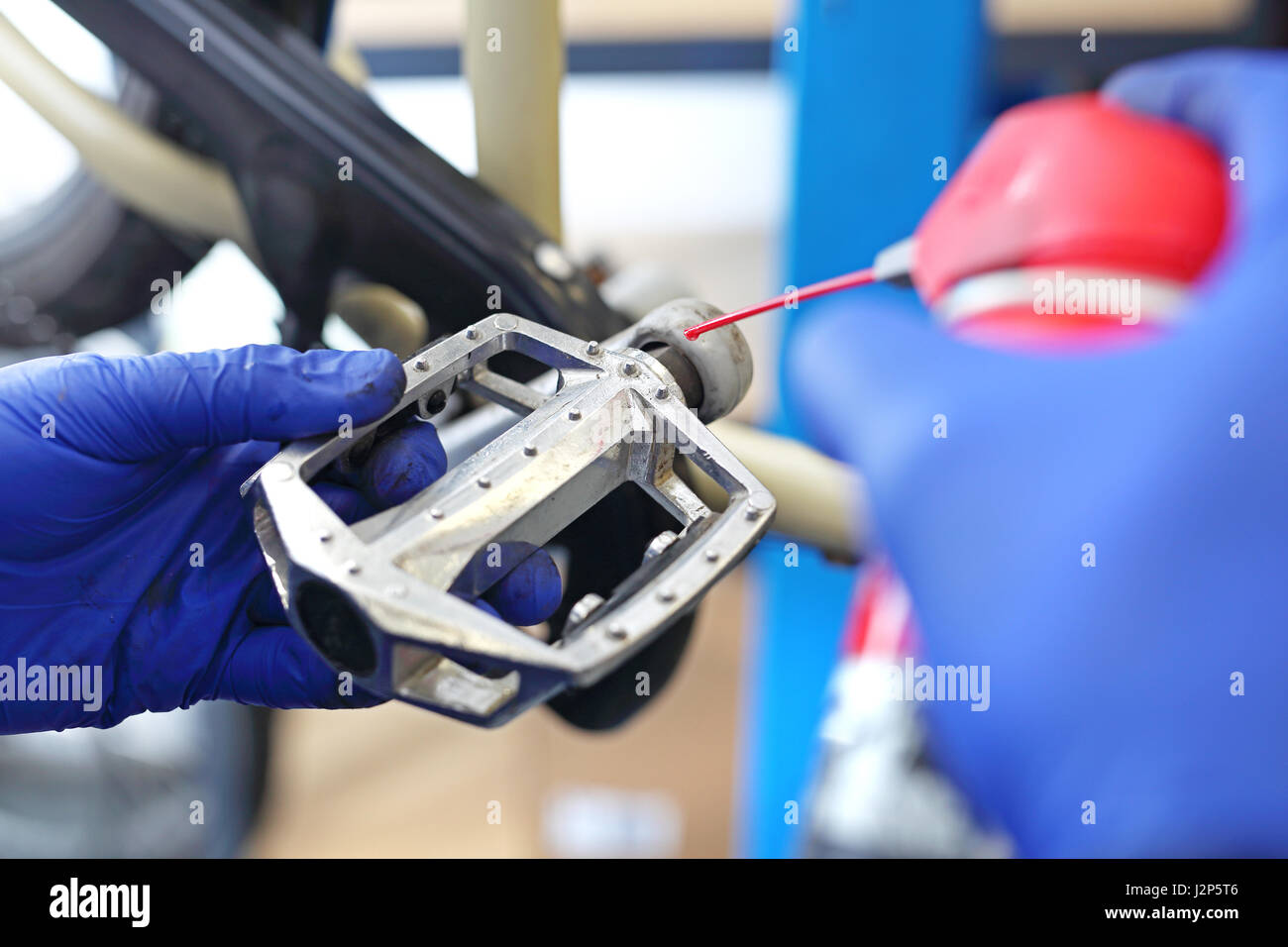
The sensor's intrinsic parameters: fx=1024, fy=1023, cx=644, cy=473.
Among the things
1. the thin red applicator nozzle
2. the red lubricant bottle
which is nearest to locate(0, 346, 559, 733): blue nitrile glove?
the thin red applicator nozzle

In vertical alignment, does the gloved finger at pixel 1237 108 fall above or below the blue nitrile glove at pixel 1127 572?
above

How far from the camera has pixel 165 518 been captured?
1.86 ft

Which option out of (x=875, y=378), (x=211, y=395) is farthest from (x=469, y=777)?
(x=875, y=378)

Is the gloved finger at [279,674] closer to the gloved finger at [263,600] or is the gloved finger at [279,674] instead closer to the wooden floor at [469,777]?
the gloved finger at [263,600]

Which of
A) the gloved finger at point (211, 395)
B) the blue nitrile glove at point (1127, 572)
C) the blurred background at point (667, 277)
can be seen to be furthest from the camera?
the blurred background at point (667, 277)

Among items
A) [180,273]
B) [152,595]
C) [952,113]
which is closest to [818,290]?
[952,113]

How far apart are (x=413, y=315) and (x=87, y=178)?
435 mm

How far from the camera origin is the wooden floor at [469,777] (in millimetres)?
1395

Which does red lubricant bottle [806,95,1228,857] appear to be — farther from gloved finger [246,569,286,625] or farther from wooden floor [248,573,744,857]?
wooden floor [248,573,744,857]

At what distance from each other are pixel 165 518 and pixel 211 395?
0.10 m

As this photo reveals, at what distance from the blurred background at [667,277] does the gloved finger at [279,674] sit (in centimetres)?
21

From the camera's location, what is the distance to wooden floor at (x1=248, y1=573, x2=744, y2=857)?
1.39 meters

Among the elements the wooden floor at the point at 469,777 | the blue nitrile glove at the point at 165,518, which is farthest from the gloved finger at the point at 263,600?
the wooden floor at the point at 469,777

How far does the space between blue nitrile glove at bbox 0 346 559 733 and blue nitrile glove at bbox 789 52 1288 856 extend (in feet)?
0.83
